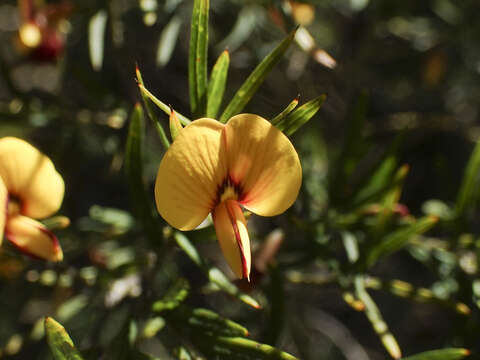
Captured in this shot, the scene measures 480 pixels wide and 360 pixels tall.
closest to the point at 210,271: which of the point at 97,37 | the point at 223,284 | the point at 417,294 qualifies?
the point at 223,284

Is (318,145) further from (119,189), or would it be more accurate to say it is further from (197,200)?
(197,200)

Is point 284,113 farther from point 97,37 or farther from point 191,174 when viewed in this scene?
point 97,37

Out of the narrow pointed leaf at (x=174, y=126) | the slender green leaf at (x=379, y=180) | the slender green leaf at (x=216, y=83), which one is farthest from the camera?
the slender green leaf at (x=379, y=180)

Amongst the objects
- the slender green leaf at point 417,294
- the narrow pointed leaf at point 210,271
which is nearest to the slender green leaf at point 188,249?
the narrow pointed leaf at point 210,271

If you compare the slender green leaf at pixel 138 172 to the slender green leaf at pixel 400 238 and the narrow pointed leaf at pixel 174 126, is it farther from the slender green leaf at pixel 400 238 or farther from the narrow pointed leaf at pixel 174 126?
the slender green leaf at pixel 400 238

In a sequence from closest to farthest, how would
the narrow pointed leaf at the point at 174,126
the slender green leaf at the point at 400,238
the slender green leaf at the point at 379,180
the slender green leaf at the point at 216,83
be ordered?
the narrow pointed leaf at the point at 174,126 → the slender green leaf at the point at 216,83 → the slender green leaf at the point at 400,238 → the slender green leaf at the point at 379,180

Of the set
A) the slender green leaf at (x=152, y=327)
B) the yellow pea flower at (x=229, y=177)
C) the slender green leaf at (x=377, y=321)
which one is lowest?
the slender green leaf at (x=152, y=327)

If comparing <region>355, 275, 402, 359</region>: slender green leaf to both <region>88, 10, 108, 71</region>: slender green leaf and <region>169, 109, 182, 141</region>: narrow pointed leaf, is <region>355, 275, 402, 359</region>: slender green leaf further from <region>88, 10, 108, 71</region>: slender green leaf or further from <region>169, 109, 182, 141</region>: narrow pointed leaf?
<region>88, 10, 108, 71</region>: slender green leaf

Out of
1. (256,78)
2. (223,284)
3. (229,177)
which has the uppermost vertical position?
(256,78)
